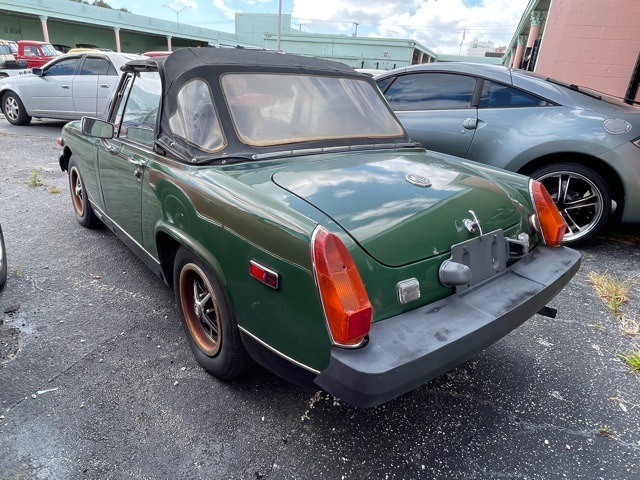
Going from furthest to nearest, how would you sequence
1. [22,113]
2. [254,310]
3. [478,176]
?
1. [22,113]
2. [478,176]
3. [254,310]

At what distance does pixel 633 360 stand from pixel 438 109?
304cm

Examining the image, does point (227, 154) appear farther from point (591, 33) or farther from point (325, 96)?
point (591, 33)

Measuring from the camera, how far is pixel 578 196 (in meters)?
4.15

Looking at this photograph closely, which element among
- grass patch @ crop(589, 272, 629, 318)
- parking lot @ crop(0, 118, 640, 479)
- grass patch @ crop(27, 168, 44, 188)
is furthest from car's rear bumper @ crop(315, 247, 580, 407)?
grass patch @ crop(27, 168, 44, 188)

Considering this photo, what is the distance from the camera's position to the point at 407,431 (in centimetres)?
210

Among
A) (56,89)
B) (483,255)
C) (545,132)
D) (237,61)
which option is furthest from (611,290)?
(56,89)

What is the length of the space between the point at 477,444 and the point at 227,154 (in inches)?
74.3

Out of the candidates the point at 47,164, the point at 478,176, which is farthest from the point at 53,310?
the point at 47,164

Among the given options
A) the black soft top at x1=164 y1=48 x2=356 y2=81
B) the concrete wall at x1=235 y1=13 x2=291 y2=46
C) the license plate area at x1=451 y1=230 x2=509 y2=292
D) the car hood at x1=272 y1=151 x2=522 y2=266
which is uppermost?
the concrete wall at x1=235 y1=13 x2=291 y2=46

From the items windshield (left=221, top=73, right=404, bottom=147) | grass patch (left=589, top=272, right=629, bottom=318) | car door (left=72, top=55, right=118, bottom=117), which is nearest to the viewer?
windshield (left=221, top=73, right=404, bottom=147)

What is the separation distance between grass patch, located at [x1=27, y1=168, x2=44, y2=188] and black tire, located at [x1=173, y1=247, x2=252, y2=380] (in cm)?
446

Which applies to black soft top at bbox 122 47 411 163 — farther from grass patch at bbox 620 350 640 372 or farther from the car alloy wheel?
grass patch at bbox 620 350 640 372

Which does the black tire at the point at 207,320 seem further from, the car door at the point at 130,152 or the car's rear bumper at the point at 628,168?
the car's rear bumper at the point at 628,168

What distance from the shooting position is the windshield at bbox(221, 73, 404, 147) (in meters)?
2.44
